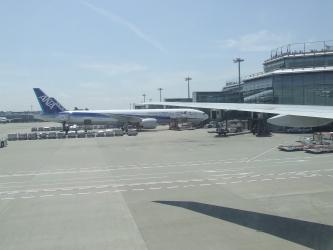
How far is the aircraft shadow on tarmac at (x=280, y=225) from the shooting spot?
46.0 feet

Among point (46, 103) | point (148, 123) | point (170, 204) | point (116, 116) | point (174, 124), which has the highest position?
point (46, 103)

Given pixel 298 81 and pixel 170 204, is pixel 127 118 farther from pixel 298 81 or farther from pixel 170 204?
pixel 170 204

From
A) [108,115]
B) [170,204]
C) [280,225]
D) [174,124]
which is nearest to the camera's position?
[280,225]

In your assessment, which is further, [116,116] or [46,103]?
[116,116]

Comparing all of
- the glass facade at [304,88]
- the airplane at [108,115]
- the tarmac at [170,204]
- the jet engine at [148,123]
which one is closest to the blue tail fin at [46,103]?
the airplane at [108,115]

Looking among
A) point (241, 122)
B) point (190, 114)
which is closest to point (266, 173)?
point (241, 122)

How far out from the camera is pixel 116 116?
296ft

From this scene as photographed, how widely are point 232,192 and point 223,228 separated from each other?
726cm

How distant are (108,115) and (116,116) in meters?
1.73

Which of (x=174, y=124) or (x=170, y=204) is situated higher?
(x=174, y=124)

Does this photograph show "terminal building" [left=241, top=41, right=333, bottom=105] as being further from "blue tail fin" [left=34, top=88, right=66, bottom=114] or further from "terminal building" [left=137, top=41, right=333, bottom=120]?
"blue tail fin" [left=34, top=88, right=66, bottom=114]

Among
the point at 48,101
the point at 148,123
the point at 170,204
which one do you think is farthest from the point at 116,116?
the point at 170,204

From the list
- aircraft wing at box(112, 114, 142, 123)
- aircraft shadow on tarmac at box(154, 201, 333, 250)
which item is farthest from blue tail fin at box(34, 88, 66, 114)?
aircraft shadow on tarmac at box(154, 201, 333, 250)

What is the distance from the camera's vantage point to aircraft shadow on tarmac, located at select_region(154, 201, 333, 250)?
14.0 meters
